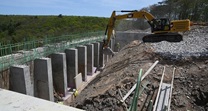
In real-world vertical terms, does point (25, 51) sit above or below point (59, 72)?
above

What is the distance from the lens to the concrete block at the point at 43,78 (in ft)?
32.5

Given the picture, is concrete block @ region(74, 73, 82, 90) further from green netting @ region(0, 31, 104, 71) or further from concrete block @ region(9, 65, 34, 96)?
concrete block @ region(9, 65, 34, 96)

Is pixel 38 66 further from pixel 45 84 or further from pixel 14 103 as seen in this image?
pixel 14 103

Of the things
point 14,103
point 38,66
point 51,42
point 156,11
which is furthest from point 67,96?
point 156,11

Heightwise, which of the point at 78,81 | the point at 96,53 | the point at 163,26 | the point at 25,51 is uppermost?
the point at 163,26

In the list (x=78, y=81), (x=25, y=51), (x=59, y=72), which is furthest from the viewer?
(x=78, y=81)

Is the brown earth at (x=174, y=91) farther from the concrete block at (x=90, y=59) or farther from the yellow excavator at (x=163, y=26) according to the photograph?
the concrete block at (x=90, y=59)

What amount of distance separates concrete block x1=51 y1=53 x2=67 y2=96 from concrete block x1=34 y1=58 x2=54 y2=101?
5.34 feet

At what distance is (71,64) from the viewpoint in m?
13.2

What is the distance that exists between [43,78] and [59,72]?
73.0 inches

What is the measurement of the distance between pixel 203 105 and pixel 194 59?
4.47 m

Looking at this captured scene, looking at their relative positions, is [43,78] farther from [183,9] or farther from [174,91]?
[183,9]

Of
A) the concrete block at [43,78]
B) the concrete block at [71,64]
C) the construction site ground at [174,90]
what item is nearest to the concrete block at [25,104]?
the construction site ground at [174,90]

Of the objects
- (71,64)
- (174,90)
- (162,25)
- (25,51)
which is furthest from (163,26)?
(25,51)
